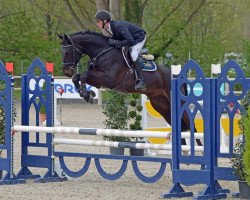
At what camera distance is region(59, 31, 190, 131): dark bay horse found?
1231 cm

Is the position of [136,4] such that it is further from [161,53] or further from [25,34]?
[25,34]

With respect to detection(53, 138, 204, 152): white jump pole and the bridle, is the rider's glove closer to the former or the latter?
the bridle

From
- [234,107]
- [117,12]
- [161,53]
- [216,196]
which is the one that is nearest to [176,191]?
[216,196]

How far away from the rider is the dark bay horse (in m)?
0.13

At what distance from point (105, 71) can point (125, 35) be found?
0.63 meters

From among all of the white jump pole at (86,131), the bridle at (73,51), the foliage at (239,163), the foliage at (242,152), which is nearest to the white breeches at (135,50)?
the bridle at (73,51)

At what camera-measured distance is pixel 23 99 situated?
36.3 ft

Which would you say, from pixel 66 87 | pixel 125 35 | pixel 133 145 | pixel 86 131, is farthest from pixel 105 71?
pixel 66 87

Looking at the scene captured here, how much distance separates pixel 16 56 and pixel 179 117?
79.7ft

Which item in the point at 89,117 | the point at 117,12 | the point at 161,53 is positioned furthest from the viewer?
the point at 161,53

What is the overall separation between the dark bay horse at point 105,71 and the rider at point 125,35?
0.13m

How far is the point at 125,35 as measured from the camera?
1213 centimetres

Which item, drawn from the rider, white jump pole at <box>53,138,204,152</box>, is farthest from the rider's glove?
white jump pole at <box>53,138,204,152</box>

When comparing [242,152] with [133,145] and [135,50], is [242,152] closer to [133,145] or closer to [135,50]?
[133,145]
